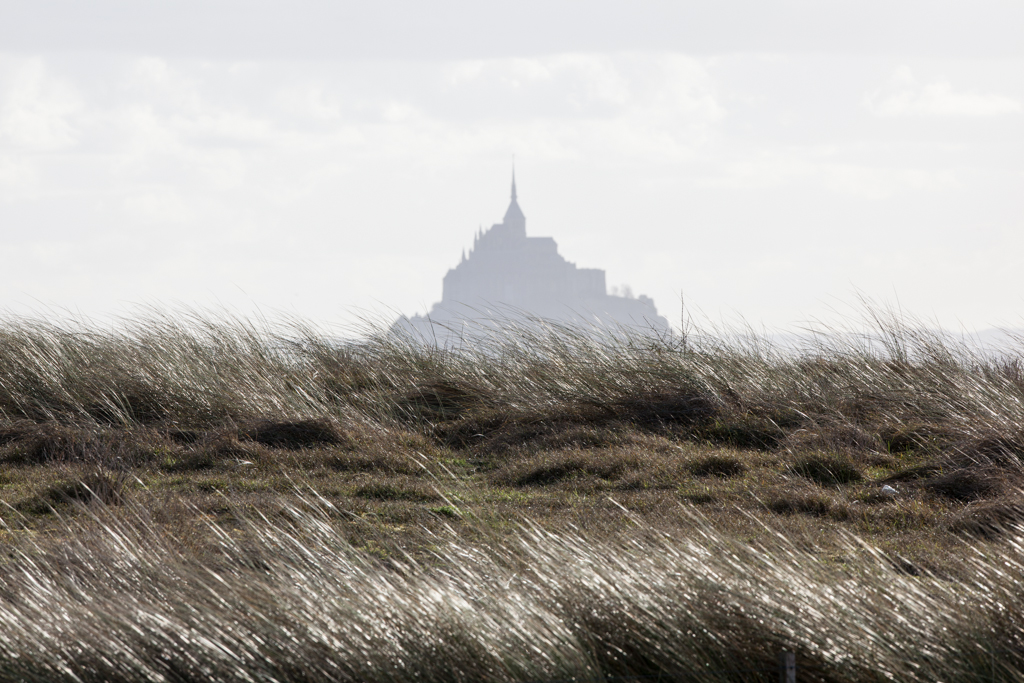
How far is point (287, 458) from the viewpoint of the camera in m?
6.08

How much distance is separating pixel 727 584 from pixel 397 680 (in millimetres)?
1087

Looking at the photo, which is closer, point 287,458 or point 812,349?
point 287,458

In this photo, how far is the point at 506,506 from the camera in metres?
4.89

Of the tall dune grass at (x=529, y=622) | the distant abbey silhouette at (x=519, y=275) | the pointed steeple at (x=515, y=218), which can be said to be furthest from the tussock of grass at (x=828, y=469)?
the pointed steeple at (x=515, y=218)

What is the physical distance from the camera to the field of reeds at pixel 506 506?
2754 millimetres

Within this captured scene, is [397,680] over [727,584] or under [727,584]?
under

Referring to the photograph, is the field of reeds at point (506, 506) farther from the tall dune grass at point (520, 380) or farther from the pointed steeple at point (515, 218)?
the pointed steeple at point (515, 218)

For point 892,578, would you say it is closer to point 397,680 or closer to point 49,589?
point 397,680

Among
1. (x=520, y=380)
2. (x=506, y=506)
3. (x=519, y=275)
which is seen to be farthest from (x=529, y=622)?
(x=519, y=275)

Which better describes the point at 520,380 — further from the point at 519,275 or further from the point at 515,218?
the point at 515,218

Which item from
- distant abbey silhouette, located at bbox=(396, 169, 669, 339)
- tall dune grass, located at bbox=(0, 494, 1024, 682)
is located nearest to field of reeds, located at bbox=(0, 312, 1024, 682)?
tall dune grass, located at bbox=(0, 494, 1024, 682)

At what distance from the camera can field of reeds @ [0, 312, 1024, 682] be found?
9.04ft

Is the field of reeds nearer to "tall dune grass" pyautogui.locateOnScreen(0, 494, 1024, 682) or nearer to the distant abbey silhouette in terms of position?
"tall dune grass" pyautogui.locateOnScreen(0, 494, 1024, 682)

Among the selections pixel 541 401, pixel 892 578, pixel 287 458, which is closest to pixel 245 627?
pixel 892 578
